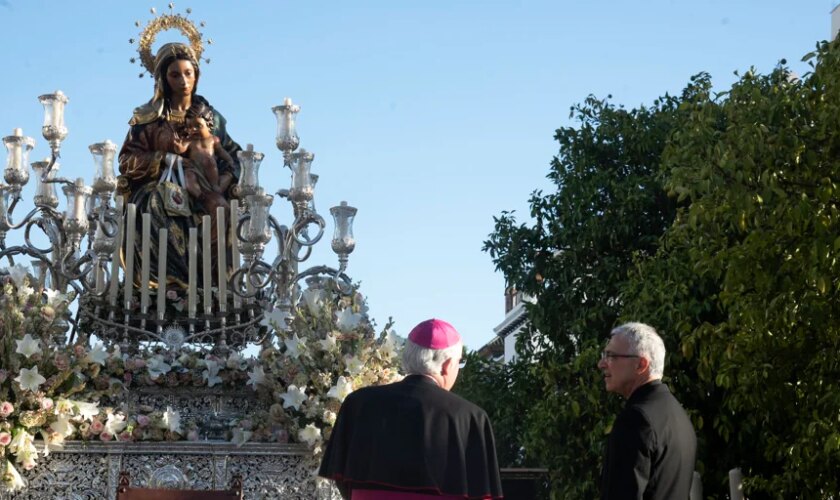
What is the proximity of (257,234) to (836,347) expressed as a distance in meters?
5.06

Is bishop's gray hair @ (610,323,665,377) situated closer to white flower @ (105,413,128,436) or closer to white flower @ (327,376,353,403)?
white flower @ (327,376,353,403)

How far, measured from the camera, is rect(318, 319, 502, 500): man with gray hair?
224 inches

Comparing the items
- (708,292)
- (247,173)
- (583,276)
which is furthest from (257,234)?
(583,276)

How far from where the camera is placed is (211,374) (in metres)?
10.6

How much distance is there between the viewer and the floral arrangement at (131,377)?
926 cm

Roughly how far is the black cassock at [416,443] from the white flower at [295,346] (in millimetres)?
3910

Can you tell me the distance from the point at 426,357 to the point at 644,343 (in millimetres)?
879

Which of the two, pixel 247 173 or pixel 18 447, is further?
pixel 247 173

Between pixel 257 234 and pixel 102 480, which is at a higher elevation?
pixel 257 234

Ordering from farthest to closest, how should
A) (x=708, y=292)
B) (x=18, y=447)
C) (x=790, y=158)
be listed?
(x=708, y=292) < (x=790, y=158) < (x=18, y=447)

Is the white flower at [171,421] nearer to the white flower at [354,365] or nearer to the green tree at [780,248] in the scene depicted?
the white flower at [354,365]

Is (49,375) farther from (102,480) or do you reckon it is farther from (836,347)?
(836,347)

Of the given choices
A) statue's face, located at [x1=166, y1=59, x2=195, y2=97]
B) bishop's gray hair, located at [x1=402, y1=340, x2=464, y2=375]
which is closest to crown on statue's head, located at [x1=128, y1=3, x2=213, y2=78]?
statue's face, located at [x1=166, y1=59, x2=195, y2=97]

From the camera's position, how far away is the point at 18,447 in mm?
9133
